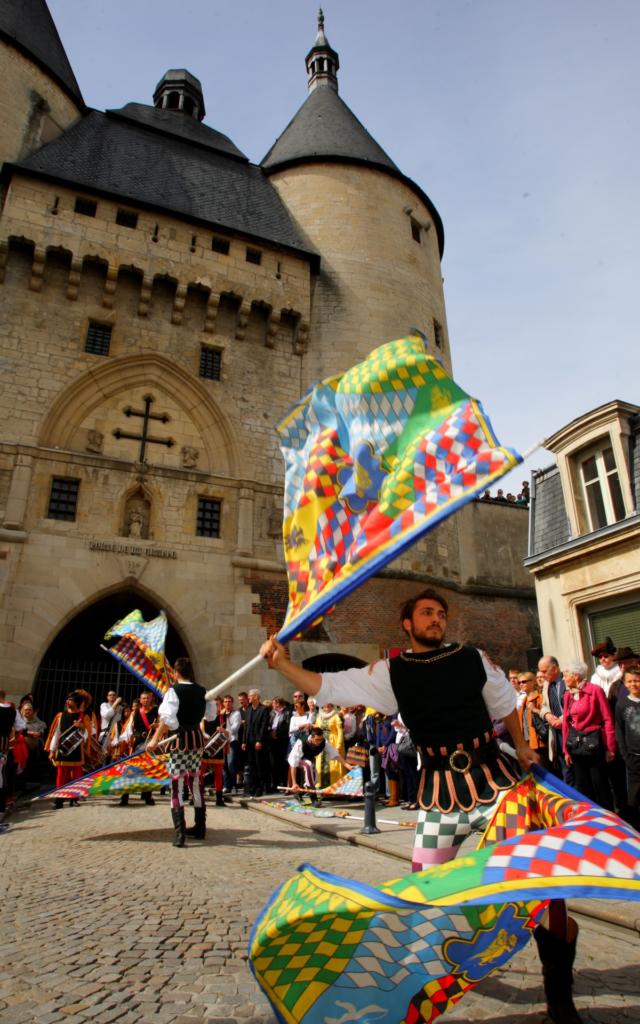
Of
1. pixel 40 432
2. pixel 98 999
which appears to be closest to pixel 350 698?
pixel 98 999

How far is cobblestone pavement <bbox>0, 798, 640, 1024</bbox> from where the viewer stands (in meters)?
2.73

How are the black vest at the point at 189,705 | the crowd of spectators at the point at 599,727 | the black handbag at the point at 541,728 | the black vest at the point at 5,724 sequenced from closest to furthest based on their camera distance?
the crowd of spectators at the point at 599,727 → the black vest at the point at 189,705 → the black handbag at the point at 541,728 → the black vest at the point at 5,724

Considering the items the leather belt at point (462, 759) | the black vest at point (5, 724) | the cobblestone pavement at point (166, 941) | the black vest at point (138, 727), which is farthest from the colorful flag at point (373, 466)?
the black vest at point (138, 727)

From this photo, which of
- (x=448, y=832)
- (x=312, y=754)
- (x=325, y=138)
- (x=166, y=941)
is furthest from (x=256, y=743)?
(x=325, y=138)

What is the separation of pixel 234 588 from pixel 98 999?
13922 mm

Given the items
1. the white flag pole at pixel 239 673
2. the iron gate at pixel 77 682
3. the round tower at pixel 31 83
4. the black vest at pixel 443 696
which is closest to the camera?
the black vest at pixel 443 696

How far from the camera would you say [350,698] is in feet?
10.4

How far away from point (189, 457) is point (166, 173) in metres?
10.5

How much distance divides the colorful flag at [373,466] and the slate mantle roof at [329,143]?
2223 cm

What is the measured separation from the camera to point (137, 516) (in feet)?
53.8

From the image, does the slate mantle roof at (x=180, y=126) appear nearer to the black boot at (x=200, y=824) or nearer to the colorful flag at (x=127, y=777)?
the colorful flag at (x=127, y=777)

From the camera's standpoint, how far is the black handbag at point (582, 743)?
6.81 metres

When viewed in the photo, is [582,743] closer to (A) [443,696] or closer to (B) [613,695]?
(B) [613,695]

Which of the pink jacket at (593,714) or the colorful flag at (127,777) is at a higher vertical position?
the pink jacket at (593,714)
